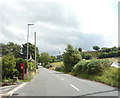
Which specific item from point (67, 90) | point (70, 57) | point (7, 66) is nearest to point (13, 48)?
point (70, 57)

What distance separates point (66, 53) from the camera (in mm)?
53188

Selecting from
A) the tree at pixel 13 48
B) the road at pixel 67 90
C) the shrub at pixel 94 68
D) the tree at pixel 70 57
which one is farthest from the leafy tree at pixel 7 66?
the tree at pixel 13 48

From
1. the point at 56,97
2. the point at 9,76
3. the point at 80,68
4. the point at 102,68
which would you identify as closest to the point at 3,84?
the point at 9,76

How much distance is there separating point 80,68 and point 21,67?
14663 millimetres

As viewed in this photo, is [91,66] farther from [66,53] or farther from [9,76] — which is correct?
[66,53]

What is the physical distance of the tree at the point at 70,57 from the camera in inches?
2015

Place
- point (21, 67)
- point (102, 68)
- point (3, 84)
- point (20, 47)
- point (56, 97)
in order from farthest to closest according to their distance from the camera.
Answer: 1. point (20, 47)
2. point (102, 68)
3. point (21, 67)
4. point (3, 84)
5. point (56, 97)

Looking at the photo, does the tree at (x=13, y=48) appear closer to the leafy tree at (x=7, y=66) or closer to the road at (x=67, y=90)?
the leafy tree at (x=7, y=66)

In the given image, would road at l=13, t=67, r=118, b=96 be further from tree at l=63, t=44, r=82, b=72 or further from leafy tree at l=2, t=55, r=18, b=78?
tree at l=63, t=44, r=82, b=72

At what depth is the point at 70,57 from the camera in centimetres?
5131

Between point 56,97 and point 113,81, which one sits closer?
point 56,97

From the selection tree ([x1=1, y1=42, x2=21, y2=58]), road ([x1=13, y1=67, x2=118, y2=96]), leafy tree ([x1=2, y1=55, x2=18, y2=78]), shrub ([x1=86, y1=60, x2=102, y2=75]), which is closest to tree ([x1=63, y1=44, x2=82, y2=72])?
shrub ([x1=86, y1=60, x2=102, y2=75])

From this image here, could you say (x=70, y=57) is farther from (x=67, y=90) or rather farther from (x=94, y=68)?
(x=67, y=90)

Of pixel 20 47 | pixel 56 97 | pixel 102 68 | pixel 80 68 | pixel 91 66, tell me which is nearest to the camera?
pixel 56 97
